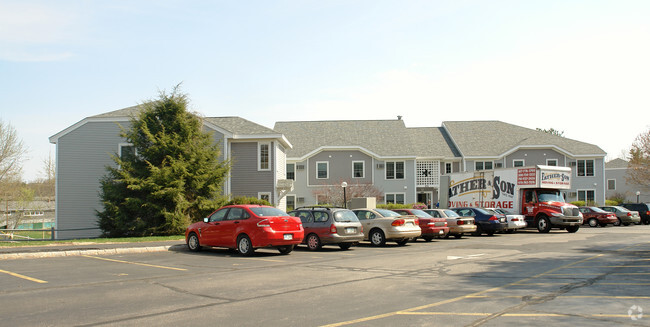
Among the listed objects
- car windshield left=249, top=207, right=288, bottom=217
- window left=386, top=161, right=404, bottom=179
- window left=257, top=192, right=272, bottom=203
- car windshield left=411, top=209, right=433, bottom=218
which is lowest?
car windshield left=411, top=209, right=433, bottom=218

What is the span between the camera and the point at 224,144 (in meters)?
31.2

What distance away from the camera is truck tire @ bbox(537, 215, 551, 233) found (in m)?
29.2

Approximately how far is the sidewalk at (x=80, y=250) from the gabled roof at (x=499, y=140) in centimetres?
3734

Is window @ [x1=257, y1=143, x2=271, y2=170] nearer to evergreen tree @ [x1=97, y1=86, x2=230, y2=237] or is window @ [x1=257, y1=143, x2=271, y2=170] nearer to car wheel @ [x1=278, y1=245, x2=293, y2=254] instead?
evergreen tree @ [x1=97, y1=86, x2=230, y2=237]

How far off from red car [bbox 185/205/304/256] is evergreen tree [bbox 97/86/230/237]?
869 cm

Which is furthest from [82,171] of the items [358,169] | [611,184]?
[611,184]

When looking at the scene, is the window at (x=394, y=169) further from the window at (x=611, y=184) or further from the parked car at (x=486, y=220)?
the window at (x=611, y=184)

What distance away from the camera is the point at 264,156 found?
108 ft

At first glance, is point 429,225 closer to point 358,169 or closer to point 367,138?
point 358,169

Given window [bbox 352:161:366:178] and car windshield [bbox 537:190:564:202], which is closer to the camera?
car windshield [bbox 537:190:564:202]

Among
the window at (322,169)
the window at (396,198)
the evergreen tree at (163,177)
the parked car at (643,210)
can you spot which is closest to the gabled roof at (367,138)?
the window at (322,169)

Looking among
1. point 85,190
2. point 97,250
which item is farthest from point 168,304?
point 85,190

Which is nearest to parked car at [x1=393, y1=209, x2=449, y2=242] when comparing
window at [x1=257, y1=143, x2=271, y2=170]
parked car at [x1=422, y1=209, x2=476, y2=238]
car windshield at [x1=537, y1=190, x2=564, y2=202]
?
parked car at [x1=422, y1=209, x2=476, y2=238]

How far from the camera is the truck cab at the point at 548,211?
28781mm
